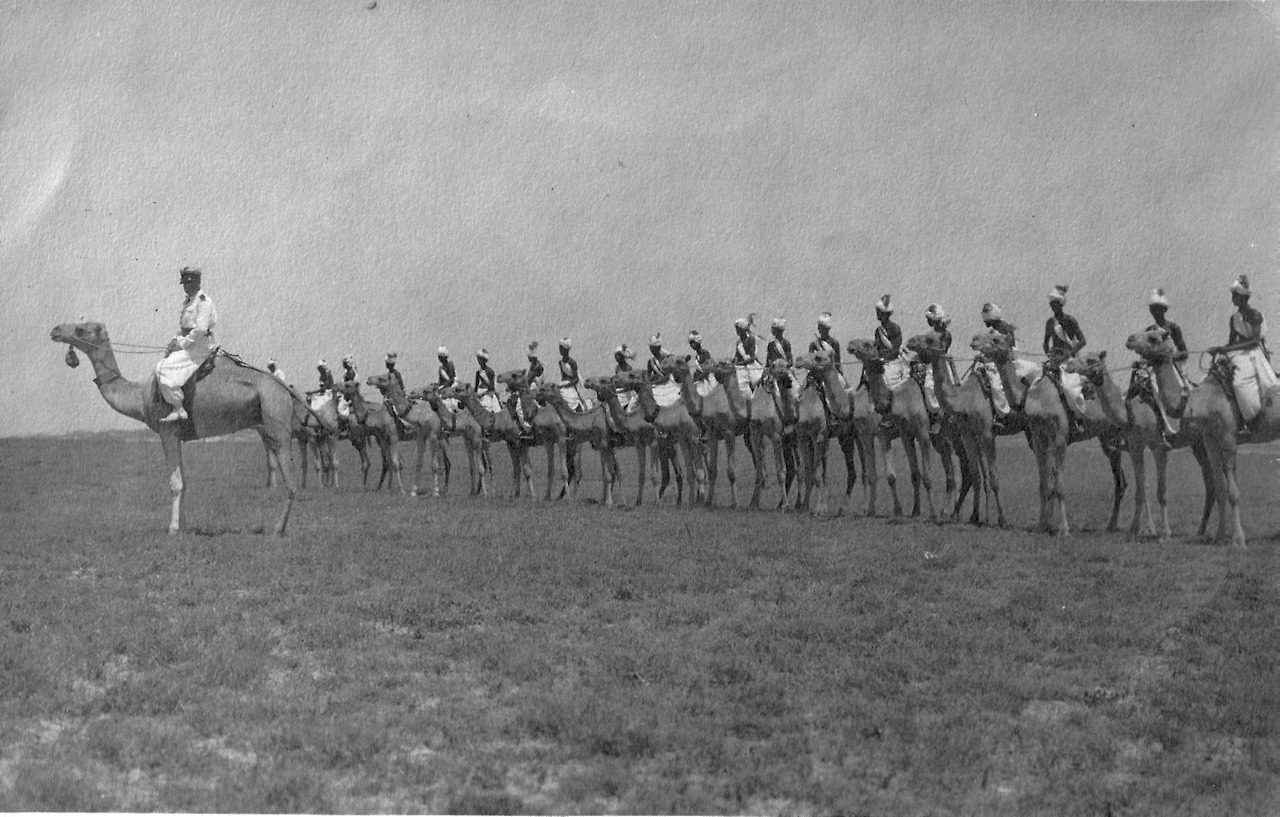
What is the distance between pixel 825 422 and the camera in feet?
75.0

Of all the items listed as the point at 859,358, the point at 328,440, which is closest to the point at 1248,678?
the point at 859,358

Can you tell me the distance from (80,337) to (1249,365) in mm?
16469

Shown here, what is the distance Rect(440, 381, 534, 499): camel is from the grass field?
11.3 m

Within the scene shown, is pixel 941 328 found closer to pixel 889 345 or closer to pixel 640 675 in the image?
pixel 889 345

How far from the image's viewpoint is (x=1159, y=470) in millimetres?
18969

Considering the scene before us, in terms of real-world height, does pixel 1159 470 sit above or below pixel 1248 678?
above

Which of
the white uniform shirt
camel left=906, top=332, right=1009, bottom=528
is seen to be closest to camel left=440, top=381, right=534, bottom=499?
camel left=906, top=332, right=1009, bottom=528

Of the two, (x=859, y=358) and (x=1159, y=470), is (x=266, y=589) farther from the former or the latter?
(x=1159, y=470)

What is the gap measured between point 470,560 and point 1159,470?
36.5ft

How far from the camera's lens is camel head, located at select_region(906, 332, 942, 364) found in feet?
66.0

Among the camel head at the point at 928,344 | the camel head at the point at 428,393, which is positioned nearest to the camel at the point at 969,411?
the camel head at the point at 928,344

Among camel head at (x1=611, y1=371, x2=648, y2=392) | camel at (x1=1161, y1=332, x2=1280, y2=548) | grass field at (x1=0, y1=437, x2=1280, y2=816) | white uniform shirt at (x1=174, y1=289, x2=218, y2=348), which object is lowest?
grass field at (x1=0, y1=437, x2=1280, y2=816)

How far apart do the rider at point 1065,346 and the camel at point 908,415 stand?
247 centimetres

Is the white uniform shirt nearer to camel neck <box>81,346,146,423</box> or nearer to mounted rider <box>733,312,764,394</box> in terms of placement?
camel neck <box>81,346,146,423</box>
